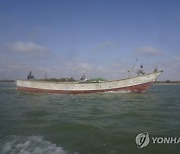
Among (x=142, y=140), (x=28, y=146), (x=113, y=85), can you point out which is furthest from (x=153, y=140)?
(x=113, y=85)

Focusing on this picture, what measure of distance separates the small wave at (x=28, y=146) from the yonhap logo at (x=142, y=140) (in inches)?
92.0

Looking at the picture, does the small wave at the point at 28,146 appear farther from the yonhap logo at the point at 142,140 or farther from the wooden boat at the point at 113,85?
the wooden boat at the point at 113,85

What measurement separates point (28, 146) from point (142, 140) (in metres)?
3.61

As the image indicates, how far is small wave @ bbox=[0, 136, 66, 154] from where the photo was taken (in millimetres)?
6641

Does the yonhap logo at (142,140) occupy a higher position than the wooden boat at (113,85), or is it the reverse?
the wooden boat at (113,85)

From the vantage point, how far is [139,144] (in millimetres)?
7117

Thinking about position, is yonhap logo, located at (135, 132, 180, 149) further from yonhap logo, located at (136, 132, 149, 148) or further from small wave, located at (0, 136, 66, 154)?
small wave, located at (0, 136, 66, 154)

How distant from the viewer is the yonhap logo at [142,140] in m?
7.05

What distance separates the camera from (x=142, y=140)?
7543 mm

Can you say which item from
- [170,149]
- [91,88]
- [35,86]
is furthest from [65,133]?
[35,86]

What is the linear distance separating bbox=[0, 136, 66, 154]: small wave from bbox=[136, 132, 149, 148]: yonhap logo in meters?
2.34

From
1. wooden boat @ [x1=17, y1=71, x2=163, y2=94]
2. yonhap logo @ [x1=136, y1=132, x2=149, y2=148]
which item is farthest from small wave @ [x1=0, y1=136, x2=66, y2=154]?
wooden boat @ [x1=17, y1=71, x2=163, y2=94]

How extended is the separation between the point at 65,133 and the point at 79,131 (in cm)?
60

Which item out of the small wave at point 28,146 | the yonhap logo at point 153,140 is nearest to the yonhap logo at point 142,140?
the yonhap logo at point 153,140
